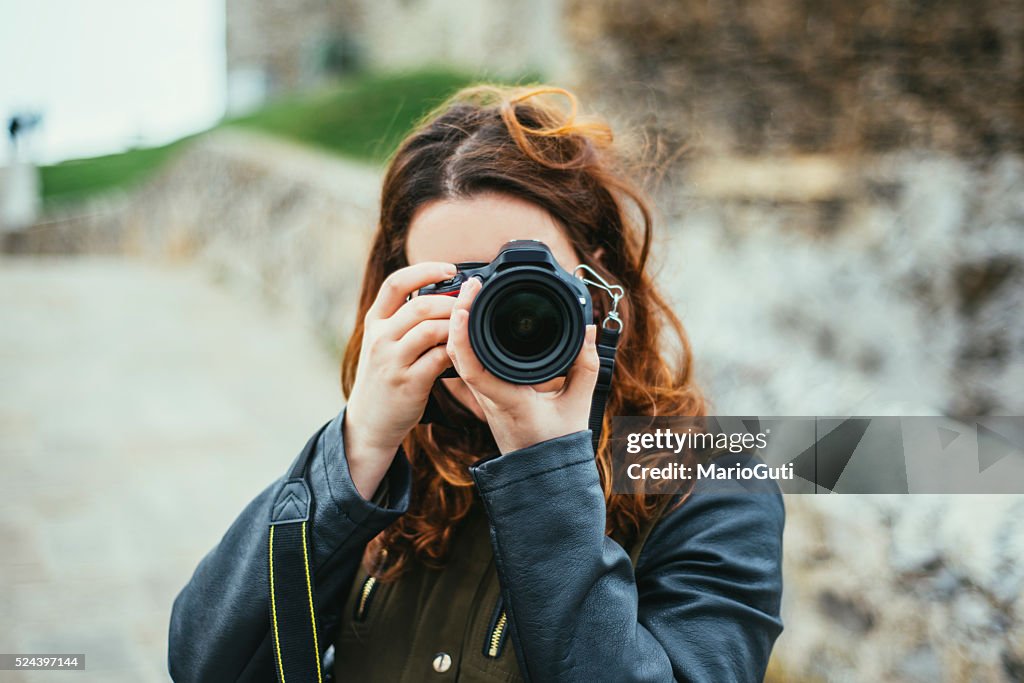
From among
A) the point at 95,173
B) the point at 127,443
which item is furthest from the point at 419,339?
the point at 95,173

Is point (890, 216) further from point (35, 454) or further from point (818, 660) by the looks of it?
point (35, 454)

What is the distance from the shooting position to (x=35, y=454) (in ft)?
13.2

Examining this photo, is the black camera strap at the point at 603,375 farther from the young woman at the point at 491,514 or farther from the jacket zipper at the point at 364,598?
the jacket zipper at the point at 364,598

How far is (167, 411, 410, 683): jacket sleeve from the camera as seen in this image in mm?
1042

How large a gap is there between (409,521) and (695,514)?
0.40 m

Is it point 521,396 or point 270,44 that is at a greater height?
point 521,396

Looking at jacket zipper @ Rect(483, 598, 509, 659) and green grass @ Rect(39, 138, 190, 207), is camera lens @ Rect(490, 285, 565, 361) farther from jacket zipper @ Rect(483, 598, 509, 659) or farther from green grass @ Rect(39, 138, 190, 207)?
green grass @ Rect(39, 138, 190, 207)

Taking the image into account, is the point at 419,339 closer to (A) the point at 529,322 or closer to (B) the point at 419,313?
(B) the point at 419,313

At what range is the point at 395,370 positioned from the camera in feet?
3.38

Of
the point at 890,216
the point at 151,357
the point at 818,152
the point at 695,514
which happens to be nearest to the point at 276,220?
the point at 151,357

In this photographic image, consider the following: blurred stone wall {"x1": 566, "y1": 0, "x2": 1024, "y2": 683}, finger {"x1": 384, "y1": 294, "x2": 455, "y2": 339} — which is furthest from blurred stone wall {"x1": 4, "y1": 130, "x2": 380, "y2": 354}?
blurred stone wall {"x1": 566, "y1": 0, "x2": 1024, "y2": 683}

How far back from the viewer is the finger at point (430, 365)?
40.4 inches

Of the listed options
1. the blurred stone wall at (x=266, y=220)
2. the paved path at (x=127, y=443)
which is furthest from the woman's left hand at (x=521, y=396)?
the paved path at (x=127, y=443)

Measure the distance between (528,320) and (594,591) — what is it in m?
0.33
